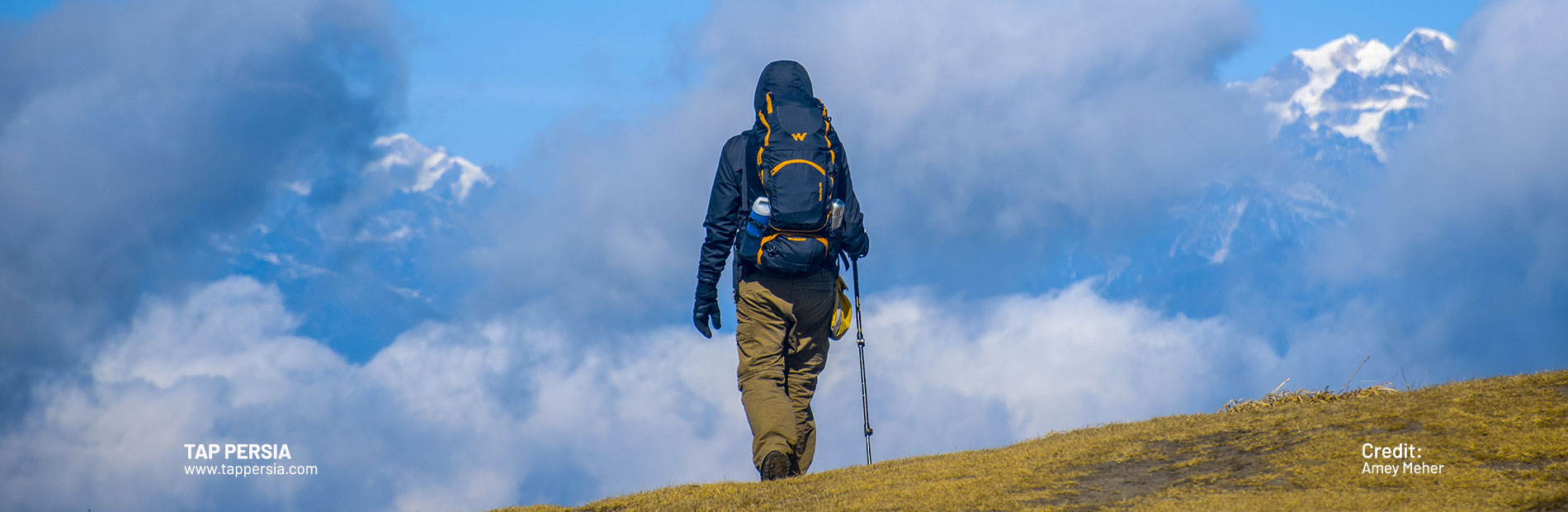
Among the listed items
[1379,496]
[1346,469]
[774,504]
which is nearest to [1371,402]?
[1346,469]

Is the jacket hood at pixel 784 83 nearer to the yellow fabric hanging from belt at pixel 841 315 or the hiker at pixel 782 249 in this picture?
the hiker at pixel 782 249

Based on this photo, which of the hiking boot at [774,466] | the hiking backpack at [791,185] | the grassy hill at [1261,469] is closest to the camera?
the grassy hill at [1261,469]

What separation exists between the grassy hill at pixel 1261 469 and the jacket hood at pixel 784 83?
3.84 m

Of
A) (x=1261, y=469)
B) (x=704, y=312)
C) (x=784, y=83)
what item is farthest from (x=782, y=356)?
(x=1261, y=469)

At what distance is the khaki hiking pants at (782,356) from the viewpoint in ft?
37.8

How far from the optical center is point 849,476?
408 inches

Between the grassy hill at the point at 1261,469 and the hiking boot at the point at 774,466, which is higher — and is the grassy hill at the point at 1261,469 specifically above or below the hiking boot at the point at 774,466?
below

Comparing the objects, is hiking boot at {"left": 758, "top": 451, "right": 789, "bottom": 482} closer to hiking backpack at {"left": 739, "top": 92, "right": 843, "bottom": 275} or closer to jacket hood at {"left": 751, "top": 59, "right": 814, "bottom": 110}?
hiking backpack at {"left": 739, "top": 92, "right": 843, "bottom": 275}

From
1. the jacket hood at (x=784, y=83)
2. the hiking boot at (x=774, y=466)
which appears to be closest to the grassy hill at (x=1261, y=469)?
the hiking boot at (x=774, y=466)

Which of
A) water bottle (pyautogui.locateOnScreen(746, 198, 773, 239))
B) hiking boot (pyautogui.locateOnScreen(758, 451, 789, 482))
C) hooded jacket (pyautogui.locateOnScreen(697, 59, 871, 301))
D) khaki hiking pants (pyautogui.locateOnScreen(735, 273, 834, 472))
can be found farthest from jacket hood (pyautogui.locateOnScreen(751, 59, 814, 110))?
hiking boot (pyautogui.locateOnScreen(758, 451, 789, 482))

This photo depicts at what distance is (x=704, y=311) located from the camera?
481 inches

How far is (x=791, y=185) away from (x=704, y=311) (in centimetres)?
173

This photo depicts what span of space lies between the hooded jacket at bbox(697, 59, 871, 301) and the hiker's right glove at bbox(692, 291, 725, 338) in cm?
1

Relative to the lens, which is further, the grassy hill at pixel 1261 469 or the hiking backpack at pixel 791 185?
the hiking backpack at pixel 791 185
